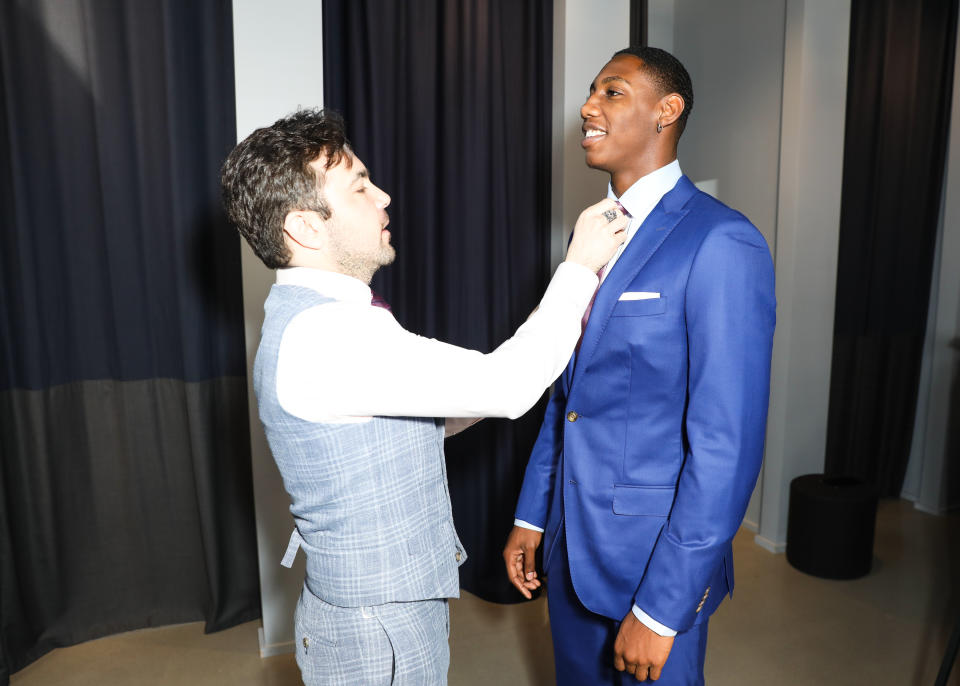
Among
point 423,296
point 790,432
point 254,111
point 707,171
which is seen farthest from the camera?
point 707,171

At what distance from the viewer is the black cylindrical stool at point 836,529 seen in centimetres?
289

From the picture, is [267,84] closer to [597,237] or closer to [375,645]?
[597,237]

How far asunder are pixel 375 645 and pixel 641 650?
466 millimetres

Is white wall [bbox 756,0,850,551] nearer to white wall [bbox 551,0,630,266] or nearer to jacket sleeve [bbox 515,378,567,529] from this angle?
white wall [bbox 551,0,630,266]

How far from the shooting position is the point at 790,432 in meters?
3.16

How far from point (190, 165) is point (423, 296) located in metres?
0.95

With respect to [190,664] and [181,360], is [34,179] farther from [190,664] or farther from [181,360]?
[190,664]

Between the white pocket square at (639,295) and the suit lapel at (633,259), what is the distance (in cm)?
1

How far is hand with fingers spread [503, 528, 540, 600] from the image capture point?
160cm

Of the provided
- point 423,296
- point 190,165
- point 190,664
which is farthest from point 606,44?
point 190,664

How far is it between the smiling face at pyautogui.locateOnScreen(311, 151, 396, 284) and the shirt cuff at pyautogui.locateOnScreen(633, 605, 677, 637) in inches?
30.9


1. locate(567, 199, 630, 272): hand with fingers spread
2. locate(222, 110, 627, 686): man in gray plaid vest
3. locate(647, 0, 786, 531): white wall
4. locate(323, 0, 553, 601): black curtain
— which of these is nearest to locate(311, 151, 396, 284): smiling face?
locate(222, 110, 627, 686): man in gray plaid vest

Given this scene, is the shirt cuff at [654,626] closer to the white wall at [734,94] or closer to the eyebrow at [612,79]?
the eyebrow at [612,79]

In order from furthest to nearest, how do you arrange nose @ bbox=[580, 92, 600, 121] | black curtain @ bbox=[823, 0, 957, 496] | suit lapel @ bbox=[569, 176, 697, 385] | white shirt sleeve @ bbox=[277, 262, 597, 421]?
black curtain @ bbox=[823, 0, 957, 496] < nose @ bbox=[580, 92, 600, 121] < suit lapel @ bbox=[569, 176, 697, 385] < white shirt sleeve @ bbox=[277, 262, 597, 421]
